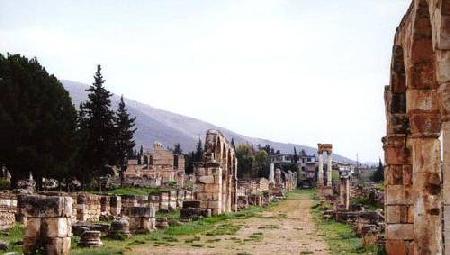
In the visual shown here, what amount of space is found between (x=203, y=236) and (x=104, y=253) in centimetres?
634

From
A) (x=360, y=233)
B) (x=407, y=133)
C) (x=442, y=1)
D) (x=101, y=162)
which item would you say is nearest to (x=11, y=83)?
(x=101, y=162)

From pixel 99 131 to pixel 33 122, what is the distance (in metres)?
13.3

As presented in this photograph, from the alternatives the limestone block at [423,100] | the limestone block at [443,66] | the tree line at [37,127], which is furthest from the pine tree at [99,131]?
the limestone block at [443,66]

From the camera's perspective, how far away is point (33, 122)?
41250mm

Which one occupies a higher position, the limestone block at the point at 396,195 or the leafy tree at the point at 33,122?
the leafy tree at the point at 33,122

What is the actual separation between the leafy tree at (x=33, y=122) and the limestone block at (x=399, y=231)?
99.3 feet

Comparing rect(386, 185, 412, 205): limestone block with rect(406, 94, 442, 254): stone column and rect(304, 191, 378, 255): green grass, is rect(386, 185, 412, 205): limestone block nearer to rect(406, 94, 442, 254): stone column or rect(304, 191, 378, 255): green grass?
rect(406, 94, 442, 254): stone column

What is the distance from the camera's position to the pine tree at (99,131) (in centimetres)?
5247

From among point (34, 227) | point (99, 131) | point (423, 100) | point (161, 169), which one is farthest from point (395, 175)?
point (161, 169)

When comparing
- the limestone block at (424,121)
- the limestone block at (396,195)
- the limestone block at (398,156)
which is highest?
the limestone block at (424,121)

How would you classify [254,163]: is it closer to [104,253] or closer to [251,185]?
[251,185]

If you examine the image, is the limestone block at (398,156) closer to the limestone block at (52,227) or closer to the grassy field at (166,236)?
the grassy field at (166,236)

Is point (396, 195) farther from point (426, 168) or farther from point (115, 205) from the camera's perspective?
point (115, 205)

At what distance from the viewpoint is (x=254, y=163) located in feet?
378
